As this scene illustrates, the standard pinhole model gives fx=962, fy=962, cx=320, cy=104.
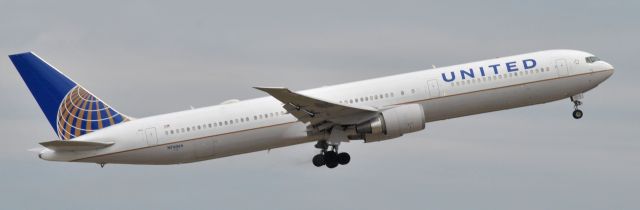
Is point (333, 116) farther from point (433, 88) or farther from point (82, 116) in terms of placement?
point (82, 116)

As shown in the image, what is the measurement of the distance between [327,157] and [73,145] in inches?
527

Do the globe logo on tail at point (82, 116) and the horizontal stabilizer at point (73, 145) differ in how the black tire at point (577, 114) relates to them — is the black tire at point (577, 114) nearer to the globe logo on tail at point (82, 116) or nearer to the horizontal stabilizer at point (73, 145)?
the globe logo on tail at point (82, 116)

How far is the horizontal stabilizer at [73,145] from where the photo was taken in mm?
48250

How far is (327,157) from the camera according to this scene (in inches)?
2056

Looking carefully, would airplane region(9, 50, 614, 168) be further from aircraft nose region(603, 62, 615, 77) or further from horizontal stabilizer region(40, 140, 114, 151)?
aircraft nose region(603, 62, 615, 77)

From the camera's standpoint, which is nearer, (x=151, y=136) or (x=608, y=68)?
(x=151, y=136)

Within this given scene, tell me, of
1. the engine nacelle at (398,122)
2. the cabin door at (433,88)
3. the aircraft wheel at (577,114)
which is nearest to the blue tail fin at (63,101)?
the engine nacelle at (398,122)

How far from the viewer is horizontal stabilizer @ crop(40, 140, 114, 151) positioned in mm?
48250

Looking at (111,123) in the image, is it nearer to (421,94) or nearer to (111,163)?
(111,163)

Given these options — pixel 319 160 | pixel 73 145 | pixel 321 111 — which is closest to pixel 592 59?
pixel 321 111

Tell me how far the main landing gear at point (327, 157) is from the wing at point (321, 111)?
7.93ft

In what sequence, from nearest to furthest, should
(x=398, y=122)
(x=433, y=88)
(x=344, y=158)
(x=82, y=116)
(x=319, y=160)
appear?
(x=398, y=122), (x=433, y=88), (x=82, y=116), (x=319, y=160), (x=344, y=158)

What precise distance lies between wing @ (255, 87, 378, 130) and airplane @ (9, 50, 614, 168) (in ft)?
0.20

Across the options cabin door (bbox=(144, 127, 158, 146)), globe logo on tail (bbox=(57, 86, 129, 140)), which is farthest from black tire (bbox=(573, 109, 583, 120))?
globe logo on tail (bbox=(57, 86, 129, 140))
